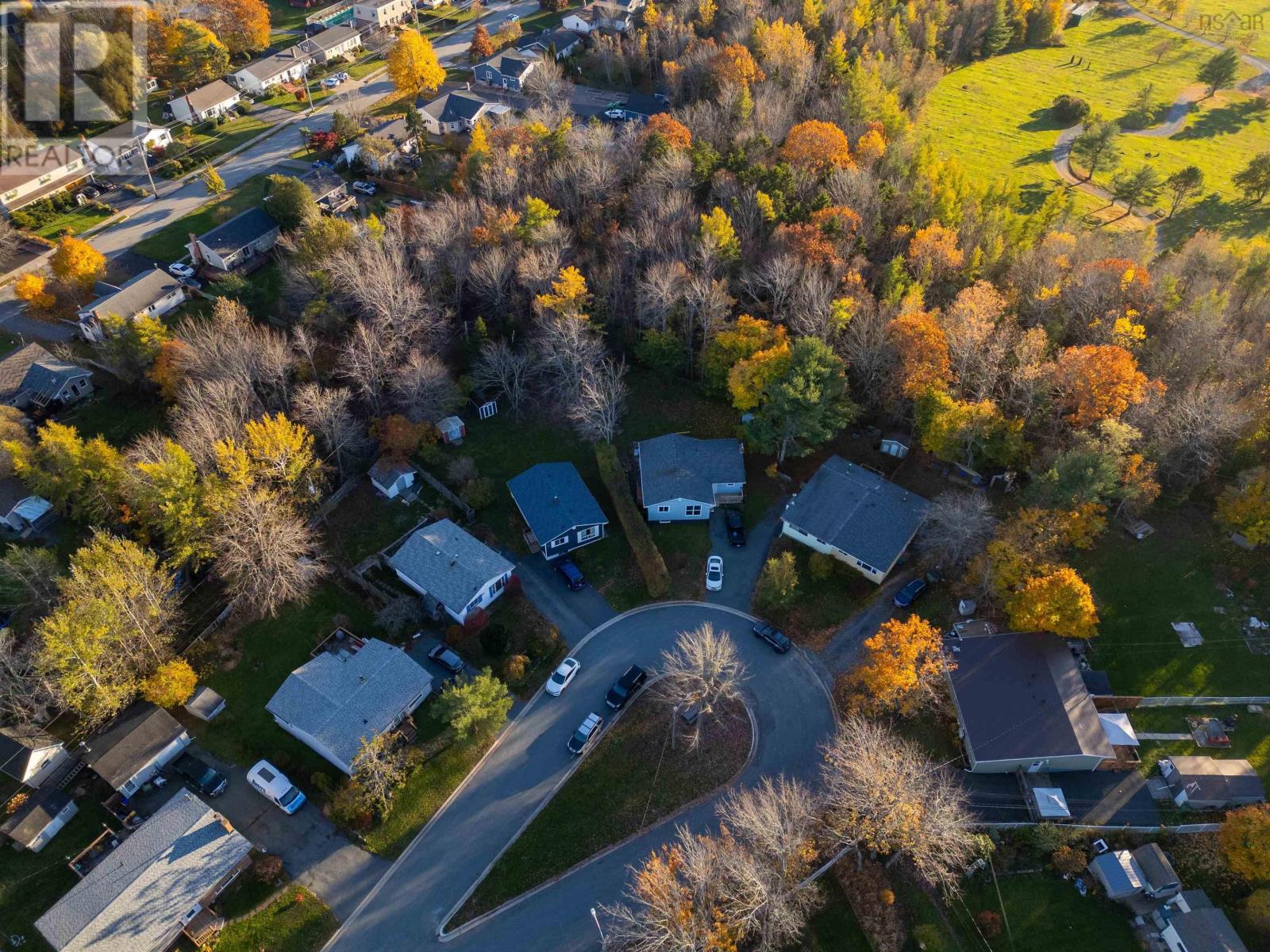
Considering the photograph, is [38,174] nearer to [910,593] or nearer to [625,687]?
[625,687]

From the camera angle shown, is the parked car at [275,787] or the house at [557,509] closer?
the parked car at [275,787]

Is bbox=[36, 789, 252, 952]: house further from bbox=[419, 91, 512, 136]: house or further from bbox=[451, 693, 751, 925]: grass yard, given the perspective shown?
bbox=[419, 91, 512, 136]: house

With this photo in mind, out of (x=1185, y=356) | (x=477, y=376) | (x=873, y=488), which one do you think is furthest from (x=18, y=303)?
(x=1185, y=356)

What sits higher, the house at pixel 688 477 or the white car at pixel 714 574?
the house at pixel 688 477

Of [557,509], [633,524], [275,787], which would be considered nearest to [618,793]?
[633,524]

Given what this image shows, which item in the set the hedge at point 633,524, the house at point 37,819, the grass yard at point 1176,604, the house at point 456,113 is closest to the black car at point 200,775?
the house at point 37,819

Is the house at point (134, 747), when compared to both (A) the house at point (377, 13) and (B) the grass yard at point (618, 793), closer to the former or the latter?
(B) the grass yard at point (618, 793)

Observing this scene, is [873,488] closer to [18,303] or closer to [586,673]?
[586,673]
